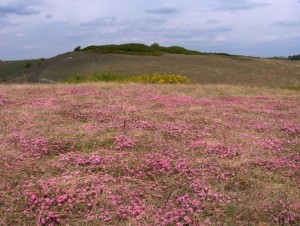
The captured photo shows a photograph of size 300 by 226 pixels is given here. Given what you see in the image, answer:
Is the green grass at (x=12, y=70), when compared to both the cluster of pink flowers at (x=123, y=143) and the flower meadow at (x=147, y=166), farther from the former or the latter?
the cluster of pink flowers at (x=123, y=143)

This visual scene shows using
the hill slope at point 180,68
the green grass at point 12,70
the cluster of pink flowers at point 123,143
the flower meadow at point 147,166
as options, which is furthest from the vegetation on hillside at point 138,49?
the cluster of pink flowers at point 123,143

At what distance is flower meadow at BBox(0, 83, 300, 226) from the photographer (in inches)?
257

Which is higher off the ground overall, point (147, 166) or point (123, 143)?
point (123, 143)

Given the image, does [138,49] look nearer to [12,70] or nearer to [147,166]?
[12,70]

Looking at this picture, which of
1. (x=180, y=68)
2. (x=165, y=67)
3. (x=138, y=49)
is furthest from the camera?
(x=138, y=49)

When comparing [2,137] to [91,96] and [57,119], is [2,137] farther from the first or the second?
[91,96]

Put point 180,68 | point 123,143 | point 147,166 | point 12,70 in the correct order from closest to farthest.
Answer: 1. point 147,166
2. point 123,143
3. point 180,68
4. point 12,70

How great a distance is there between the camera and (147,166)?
8.54 metres

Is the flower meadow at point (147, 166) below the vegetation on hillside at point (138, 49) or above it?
below

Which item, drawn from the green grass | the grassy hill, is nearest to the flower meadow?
the grassy hill

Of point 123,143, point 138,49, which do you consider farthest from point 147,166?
point 138,49

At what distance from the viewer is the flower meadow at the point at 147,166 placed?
6.54 meters

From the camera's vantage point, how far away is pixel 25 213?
647 cm

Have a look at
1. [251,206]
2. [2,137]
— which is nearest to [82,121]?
[2,137]
